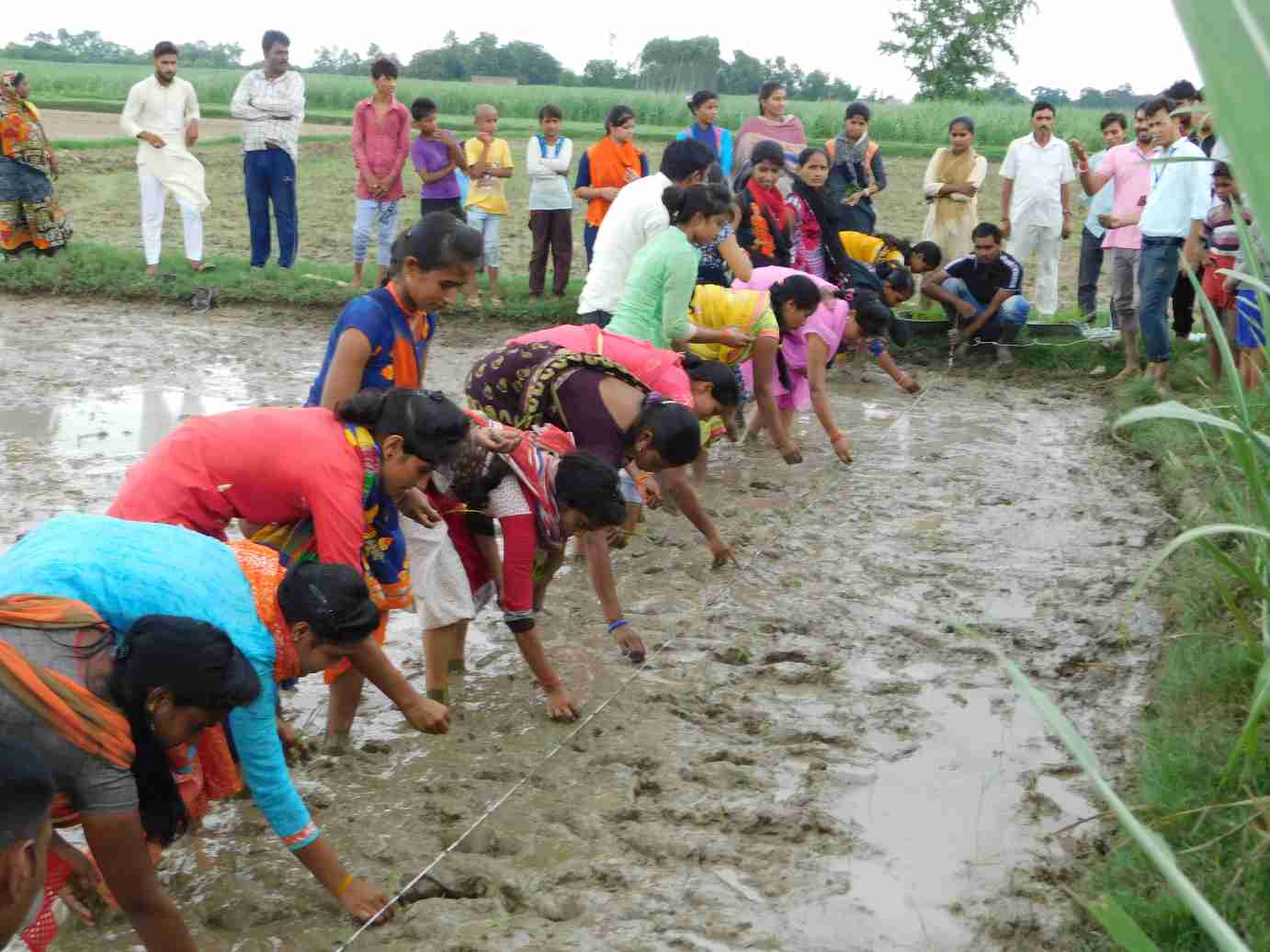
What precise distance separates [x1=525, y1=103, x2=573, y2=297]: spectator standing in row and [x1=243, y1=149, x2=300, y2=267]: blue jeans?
6.68 ft

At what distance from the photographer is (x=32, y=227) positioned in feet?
36.5

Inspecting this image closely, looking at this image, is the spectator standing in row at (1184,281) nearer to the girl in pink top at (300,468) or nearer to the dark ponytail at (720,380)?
the dark ponytail at (720,380)

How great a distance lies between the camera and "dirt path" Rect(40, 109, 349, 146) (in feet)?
82.5

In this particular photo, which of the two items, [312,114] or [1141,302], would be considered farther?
[312,114]

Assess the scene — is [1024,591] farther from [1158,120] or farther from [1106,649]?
[1158,120]

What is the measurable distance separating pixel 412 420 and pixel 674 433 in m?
1.20

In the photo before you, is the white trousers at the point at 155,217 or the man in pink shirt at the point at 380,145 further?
the white trousers at the point at 155,217

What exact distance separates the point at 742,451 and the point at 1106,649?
3.05 meters

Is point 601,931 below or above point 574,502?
below

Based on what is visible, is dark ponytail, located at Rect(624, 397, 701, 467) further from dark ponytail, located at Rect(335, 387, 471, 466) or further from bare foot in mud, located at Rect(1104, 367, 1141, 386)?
bare foot in mud, located at Rect(1104, 367, 1141, 386)

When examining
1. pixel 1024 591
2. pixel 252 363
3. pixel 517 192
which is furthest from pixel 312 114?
pixel 1024 591

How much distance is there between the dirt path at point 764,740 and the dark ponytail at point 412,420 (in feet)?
3.27

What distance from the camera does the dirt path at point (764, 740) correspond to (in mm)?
3150

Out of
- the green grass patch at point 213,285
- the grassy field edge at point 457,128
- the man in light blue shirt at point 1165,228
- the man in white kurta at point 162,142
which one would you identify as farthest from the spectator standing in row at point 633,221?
the grassy field edge at point 457,128
